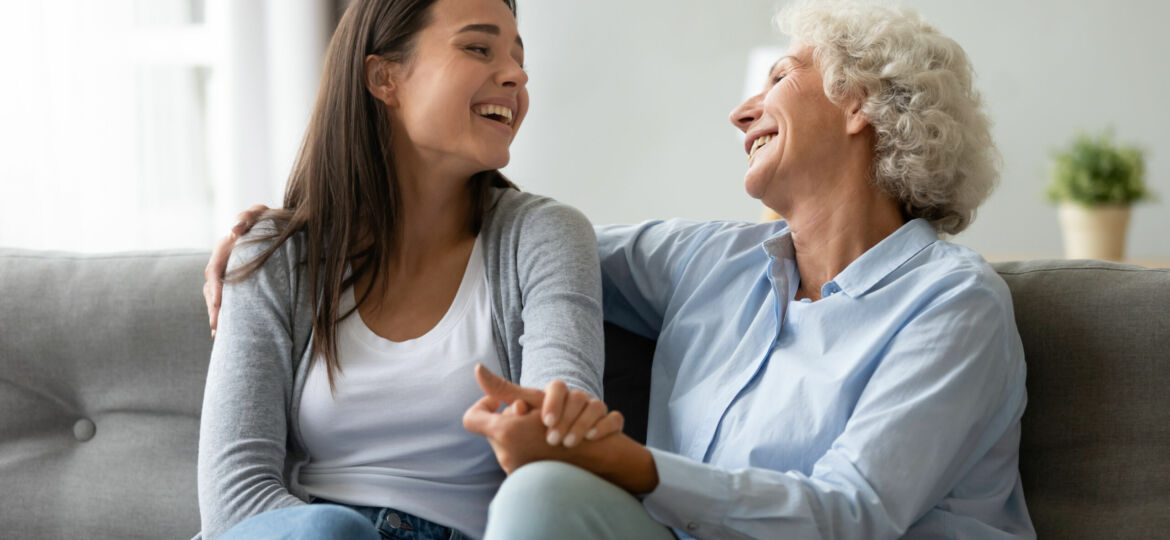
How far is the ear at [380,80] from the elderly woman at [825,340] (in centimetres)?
42

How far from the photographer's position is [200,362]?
5.66ft

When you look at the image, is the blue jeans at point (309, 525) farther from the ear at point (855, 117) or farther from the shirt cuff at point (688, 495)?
the ear at point (855, 117)

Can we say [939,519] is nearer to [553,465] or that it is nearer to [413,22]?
[553,465]

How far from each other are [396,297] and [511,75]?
36 cm

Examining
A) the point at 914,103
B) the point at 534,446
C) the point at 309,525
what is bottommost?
the point at 309,525

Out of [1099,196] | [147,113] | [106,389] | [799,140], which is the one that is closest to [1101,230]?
[1099,196]

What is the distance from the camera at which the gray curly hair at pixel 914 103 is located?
138cm

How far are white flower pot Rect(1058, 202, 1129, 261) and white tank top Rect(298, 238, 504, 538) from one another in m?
2.10

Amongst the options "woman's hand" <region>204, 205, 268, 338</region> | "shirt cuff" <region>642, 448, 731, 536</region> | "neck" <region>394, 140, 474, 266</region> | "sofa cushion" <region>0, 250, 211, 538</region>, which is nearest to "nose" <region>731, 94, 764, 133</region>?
"neck" <region>394, 140, 474, 266</region>

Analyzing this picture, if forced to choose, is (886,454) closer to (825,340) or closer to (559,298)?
(825,340)

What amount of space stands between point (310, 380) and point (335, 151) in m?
0.34

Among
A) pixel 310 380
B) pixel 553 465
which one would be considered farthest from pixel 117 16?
pixel 553 465

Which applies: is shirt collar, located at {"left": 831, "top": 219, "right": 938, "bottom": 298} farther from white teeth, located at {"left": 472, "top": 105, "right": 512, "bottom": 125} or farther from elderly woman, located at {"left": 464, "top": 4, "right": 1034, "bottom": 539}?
white teeth, located at {"left": 472, "top": 105, "right": 512, "bottom": 125}

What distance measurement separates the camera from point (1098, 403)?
1346 mm
